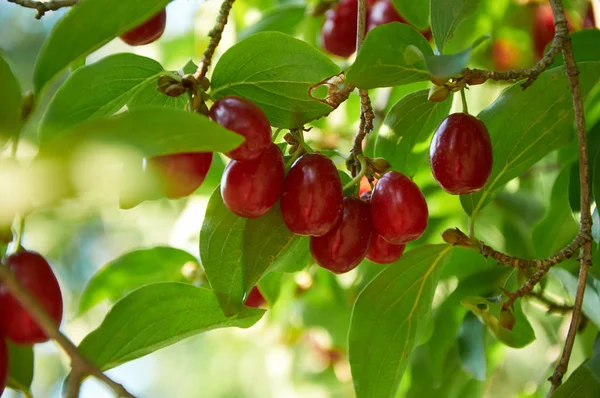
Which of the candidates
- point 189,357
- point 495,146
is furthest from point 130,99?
point 189,357

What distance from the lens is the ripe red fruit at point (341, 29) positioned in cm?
153

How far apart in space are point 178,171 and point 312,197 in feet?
0.47

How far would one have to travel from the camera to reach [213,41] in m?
0.91

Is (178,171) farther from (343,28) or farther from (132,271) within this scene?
(343,28)

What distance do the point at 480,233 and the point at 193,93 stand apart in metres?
0.96

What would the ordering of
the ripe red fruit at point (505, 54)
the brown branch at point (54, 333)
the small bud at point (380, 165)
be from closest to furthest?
the brown branch at point (54, 333) → the small bud at point (380, 165) → the ripe red fruit at point (505, 54)

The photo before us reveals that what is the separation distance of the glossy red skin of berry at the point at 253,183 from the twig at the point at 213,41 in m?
0.11

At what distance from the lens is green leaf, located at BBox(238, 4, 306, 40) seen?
1.59 metres

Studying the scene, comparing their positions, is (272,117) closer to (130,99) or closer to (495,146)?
(130,99)

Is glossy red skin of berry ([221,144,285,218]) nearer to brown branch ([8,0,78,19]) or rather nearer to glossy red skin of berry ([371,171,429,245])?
glossy red skin of berry ([371,171,429,245])

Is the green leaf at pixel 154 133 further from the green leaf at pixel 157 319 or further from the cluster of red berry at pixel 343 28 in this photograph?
the cluster of red berry at pixel 343 28

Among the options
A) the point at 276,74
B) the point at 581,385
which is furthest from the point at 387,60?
the point at 581,385

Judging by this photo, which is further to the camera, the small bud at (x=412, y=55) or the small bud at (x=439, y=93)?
the small bud at (x=439, y=93)

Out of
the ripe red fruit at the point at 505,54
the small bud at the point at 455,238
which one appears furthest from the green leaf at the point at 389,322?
the ripe red fruit at the point at 505,54
